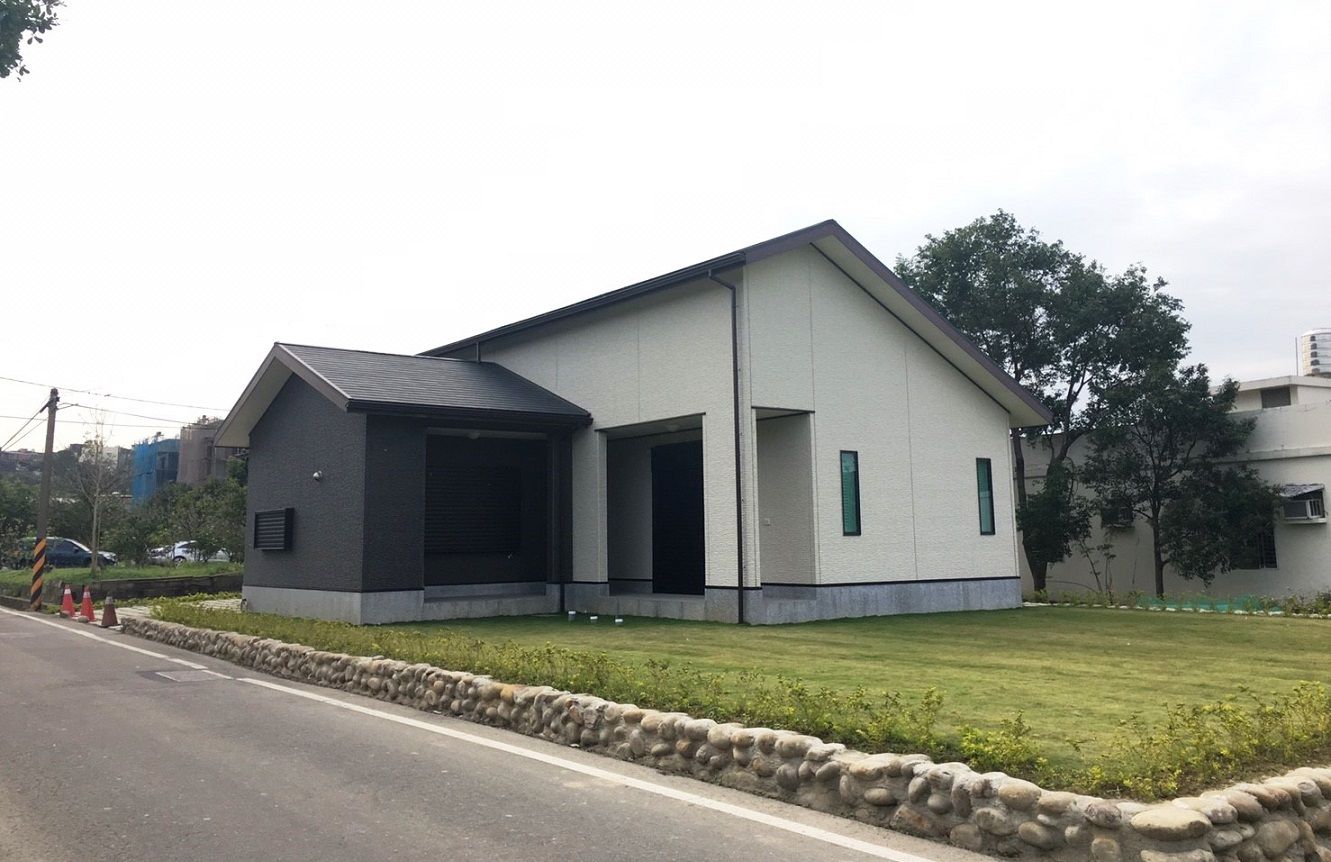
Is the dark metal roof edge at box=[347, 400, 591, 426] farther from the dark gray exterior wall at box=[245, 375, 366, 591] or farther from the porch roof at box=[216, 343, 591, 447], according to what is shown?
the dark gray exterior wall at box=[245, 375, 366, 591]

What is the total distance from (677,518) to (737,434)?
4302mm

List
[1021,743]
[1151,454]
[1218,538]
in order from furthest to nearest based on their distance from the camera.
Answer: [1151,454] → [1218,538] → [1021,743]

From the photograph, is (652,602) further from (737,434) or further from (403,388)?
(403,388)

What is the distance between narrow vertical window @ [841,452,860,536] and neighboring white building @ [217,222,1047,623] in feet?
0.12

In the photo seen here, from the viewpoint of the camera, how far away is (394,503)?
15.9 metres

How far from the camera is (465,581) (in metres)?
17.5

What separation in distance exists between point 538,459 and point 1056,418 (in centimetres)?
1574

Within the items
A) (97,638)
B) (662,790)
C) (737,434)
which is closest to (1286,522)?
(737,434)

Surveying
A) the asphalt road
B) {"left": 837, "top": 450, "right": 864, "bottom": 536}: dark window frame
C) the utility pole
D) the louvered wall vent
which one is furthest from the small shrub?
the utility pole

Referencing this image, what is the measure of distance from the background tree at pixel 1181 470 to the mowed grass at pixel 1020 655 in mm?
6982

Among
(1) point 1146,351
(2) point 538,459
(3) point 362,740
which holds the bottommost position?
(3) point 362,740

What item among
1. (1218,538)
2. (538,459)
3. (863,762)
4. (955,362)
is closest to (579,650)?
(863,762)

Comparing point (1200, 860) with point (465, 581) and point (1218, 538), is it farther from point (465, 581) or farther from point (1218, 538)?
point (1218, 538)

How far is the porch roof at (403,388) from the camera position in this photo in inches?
627
